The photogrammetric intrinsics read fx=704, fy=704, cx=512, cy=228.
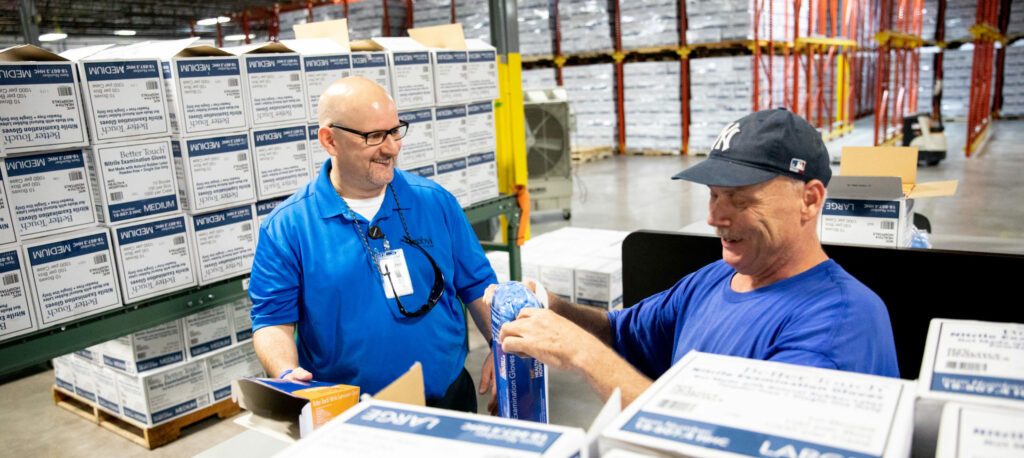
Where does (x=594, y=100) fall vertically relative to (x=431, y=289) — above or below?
above

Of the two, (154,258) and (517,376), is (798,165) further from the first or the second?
(154,258)

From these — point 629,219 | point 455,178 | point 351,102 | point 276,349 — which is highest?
point 351,102

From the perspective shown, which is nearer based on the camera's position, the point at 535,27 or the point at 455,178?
the point at 455,178

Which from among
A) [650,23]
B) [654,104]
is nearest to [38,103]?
[650,23]

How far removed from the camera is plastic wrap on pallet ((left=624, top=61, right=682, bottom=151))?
48.3 ft

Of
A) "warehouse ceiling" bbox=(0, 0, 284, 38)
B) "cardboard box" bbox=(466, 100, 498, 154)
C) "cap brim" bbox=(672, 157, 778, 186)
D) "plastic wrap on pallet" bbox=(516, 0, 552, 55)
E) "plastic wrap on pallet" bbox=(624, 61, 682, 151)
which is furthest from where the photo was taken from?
"warehouse ceiling" bbox=(0, 0, 284, 38)

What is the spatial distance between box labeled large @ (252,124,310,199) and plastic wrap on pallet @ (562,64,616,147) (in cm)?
1194

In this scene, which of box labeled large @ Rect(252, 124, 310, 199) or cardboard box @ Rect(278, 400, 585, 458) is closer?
cardboard box @ Rect(278, 400, 585, 458)

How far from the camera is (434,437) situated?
3.03 ft

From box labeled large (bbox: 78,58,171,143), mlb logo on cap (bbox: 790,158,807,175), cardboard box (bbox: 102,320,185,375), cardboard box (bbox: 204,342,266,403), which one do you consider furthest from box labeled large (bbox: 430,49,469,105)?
mlb logo on cap (bbox: 790,158,807,175)


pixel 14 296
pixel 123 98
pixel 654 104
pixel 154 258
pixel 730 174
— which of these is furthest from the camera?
pixel 654 104

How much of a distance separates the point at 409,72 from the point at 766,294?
305 cm

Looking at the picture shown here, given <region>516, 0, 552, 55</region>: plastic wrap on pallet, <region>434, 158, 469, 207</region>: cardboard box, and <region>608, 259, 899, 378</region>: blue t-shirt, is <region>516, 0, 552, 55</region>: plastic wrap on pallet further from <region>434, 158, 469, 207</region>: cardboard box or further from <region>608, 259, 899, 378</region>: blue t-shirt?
<region>608, 259, 899, 378</region>: blue t-shirt

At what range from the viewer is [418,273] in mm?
2682
